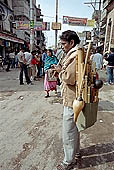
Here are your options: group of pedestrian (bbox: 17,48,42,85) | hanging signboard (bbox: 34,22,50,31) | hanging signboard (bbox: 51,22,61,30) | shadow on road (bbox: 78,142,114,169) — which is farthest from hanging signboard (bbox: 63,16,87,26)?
Answer: shadow on road (bbox: 78,142,114,169)

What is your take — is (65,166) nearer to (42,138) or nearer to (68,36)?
(42,138)

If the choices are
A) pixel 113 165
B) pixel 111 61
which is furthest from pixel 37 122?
pixel 111 61

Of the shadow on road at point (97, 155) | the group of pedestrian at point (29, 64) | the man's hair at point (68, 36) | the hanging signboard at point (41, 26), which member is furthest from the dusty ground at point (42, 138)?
the hanging signboard at point (41, 26)

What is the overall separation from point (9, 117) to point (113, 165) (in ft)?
8.02

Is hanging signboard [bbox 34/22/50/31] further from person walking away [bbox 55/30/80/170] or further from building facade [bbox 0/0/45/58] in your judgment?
person walking away [bbox 55/30/80/170]

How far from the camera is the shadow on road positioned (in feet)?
7.19

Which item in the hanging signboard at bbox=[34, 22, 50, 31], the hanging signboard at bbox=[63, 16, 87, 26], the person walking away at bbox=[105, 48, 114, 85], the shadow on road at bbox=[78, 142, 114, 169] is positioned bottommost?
the shadow on road at bbox=[78, 142, 114, 169]

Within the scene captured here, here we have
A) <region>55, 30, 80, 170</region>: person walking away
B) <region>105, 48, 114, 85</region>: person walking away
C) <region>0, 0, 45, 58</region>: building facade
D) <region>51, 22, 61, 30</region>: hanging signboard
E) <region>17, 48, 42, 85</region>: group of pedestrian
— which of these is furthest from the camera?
<region>0, 0, 45, 58</region>: building facade

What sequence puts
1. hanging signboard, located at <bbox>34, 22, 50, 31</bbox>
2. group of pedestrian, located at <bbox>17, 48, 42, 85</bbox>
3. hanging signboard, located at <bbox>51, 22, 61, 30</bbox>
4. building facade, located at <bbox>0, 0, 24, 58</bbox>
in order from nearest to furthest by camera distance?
group of pedestrian, located at <bbox>17, 48, 42, 85</bbox>
hanging signboard, located at <bbox>34, 22, 50, 31</bbox>
hanging signboard, located at <bbox>51, 22, 61, 30</bbox>
building facade, located at <bbox>0, 0, 24, 58</bbox>

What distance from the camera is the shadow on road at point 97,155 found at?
2.19 metres

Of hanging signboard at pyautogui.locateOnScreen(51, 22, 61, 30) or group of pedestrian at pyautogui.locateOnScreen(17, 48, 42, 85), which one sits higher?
hanging signboard at pyautogui.locateOnScreen(51, 22, 61, 30)

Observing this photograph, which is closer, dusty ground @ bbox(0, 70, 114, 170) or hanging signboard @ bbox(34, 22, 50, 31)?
dusty ground @ bbox(0, 70, 114, 170)

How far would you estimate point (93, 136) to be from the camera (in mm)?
2881

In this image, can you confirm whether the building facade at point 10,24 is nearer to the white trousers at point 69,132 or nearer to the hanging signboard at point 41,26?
the hanging signboard at point 41,26
